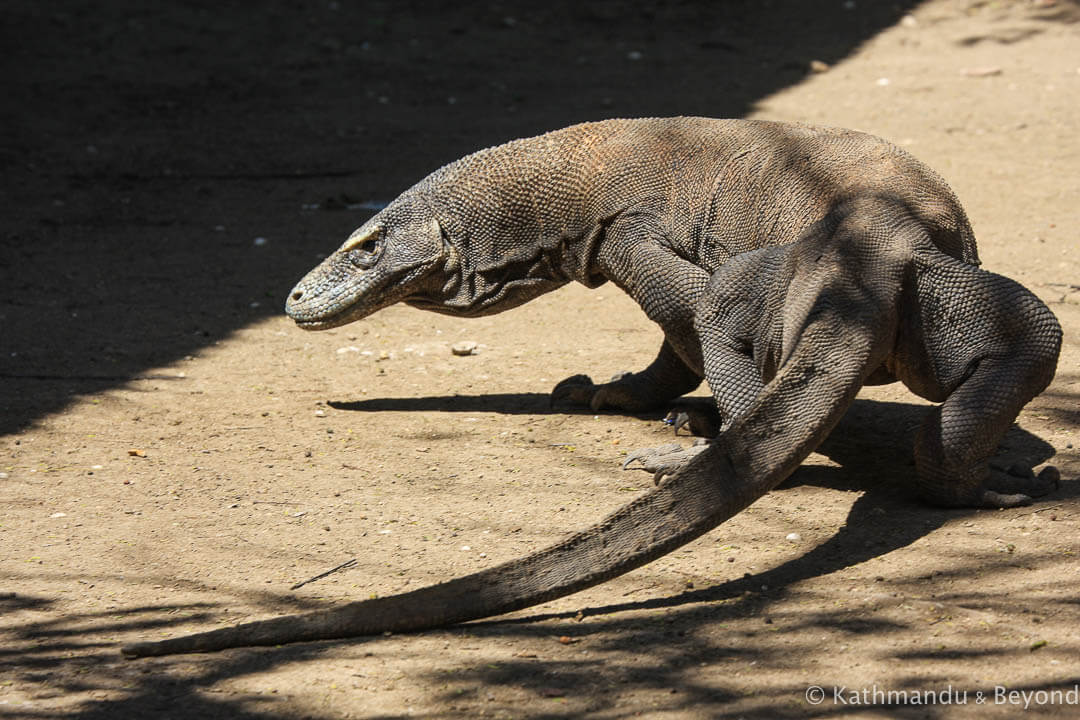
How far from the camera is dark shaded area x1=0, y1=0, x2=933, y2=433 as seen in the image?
6332 millimetres

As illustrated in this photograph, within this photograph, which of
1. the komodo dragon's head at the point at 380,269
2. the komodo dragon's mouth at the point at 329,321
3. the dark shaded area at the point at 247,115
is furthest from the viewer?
the dark shaded area at the point at 247,115

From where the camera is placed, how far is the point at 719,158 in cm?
419

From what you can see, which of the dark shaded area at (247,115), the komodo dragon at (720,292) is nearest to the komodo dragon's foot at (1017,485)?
the komodo dragon at (720,292)

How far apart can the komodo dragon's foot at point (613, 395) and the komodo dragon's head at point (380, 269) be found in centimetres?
68

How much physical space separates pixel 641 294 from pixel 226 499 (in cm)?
156

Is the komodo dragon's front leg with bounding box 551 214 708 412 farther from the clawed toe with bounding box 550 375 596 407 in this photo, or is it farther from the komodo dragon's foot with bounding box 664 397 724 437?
the clawed toe with bounding box 550 375 596 407

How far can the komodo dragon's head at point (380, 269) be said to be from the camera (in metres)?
4.62

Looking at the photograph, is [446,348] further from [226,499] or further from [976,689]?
[976,689]

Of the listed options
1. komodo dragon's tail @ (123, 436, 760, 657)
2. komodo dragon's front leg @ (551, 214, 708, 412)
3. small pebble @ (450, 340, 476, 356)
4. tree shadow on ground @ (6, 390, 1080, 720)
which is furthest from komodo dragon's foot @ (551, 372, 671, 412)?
komodo dragon's tail @ (123, 436, 760, 657)

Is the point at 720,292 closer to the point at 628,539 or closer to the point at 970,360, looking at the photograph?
the point at 970,360

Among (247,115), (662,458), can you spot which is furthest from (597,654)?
(247,115)

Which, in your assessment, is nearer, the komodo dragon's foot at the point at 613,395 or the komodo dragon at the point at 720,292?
the komodo dragon at the point at 720,292

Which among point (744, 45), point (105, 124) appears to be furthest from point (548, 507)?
point (744, 45)

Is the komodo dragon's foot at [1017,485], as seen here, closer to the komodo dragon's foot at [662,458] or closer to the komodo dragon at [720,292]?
the komodo dragon at [720,292]
